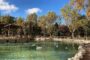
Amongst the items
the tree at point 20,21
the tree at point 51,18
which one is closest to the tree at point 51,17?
the tree at point 51,18

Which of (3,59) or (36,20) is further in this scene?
(36,20)

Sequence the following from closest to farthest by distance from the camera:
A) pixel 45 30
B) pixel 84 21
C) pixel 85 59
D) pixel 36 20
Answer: pixel 85 59 < pixel 84 21 < pixel 45 30 < pixel 36 20

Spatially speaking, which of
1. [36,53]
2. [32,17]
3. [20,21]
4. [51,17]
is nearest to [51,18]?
[51,17]

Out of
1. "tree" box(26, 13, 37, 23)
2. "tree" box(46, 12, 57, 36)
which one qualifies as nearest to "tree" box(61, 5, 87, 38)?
"tree" box(46, 12, 57, 36)

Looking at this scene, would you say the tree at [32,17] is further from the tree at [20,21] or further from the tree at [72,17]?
the tree at [72,17]

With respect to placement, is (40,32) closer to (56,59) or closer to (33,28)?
(33,28)

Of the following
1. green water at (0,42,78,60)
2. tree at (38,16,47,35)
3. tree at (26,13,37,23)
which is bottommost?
green water at (0,42,78,60)

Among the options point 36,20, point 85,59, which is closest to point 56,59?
point 85,59

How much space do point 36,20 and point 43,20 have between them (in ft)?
44.7

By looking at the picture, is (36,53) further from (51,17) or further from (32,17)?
(32,17)

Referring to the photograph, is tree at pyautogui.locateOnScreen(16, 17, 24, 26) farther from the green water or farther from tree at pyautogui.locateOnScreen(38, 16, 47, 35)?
the green water

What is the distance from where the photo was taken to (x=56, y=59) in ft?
84.1

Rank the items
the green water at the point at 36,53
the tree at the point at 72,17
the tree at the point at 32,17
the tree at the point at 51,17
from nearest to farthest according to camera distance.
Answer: the green water at the point at 36,53 → the tree at the point at 72,17 → the tree at the point at 51,17 → the tree at the point at 32,17

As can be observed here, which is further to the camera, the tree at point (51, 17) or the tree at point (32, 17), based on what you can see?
the tree at point (32, 17)
